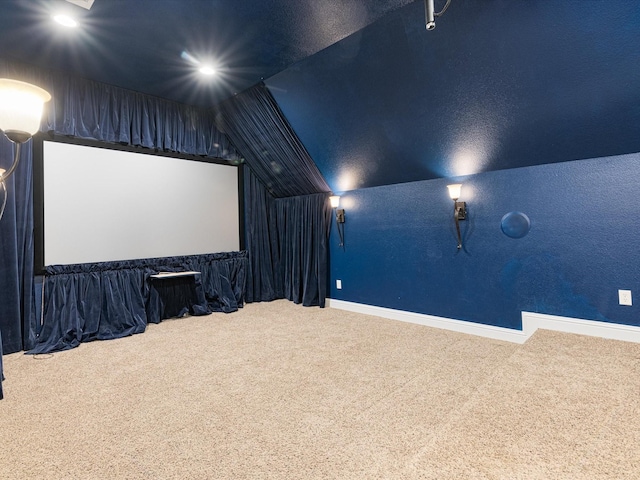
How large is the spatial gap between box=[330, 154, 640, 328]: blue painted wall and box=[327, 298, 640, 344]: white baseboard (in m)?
0.06

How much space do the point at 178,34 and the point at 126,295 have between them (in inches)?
114

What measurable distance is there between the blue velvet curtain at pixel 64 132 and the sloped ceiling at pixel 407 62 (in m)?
0.21

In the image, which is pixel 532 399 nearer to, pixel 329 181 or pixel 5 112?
pixel 5 112

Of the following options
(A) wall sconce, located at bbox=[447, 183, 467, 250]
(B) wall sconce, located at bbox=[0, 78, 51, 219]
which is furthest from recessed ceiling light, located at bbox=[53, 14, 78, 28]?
(A) wall sconce, located at bbox=[447, 183, 467, 250]

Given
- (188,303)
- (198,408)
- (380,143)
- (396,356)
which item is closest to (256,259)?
(188,303)

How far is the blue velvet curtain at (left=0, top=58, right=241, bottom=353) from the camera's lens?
3424 millimetres

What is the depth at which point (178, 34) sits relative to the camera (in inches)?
122

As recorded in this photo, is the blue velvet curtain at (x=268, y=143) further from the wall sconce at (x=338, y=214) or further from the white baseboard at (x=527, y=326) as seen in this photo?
the white baseboard at (x=527, y=326)

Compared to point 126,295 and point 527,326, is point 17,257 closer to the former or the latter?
point 126,295

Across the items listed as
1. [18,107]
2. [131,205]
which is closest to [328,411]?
[18,107]

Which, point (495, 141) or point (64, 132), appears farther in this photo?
point (64, 132)

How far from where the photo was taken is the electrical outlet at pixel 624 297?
2799 mm

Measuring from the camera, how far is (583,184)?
297cm

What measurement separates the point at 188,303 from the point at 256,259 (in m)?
1.24
